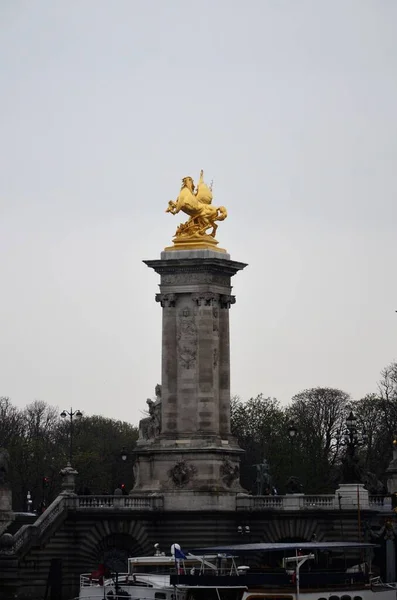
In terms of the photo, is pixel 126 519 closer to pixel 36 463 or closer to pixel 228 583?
pixel 228 583

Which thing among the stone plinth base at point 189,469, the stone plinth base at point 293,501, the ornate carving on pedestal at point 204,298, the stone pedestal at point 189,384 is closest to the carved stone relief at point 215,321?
the stone pedestal at point 189,384

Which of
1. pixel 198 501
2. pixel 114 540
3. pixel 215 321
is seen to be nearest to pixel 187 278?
pixel 215 321

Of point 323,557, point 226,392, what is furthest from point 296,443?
point 323,557

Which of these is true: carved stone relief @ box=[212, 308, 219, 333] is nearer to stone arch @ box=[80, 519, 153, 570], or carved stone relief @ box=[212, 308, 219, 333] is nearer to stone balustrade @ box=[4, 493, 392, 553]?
stone balustrade @ box=[4, 493, 392, 553]

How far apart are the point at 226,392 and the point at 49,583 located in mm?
13075

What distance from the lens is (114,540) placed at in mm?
109500

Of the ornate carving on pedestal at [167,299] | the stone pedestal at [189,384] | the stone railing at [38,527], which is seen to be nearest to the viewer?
the stone railing at [38,527]

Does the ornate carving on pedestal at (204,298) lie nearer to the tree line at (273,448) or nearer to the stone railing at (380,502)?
the stone railing at (380,502)

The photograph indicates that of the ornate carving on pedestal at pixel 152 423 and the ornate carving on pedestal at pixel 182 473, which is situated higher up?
the ornate carving on pedestal at pixel 152 423

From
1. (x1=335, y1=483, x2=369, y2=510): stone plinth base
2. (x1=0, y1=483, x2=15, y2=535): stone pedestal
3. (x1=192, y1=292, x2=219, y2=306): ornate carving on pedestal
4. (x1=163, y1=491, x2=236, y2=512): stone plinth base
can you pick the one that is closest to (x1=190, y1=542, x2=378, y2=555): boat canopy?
(x1=163, y1=491, x2=236, y2=512): stone plinth base

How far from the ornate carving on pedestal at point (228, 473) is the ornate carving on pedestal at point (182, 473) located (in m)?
1.45

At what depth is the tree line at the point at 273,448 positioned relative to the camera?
147875 millimetres

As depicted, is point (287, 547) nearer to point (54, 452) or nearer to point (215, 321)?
point (215, 321)

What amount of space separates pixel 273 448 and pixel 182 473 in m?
41.7
